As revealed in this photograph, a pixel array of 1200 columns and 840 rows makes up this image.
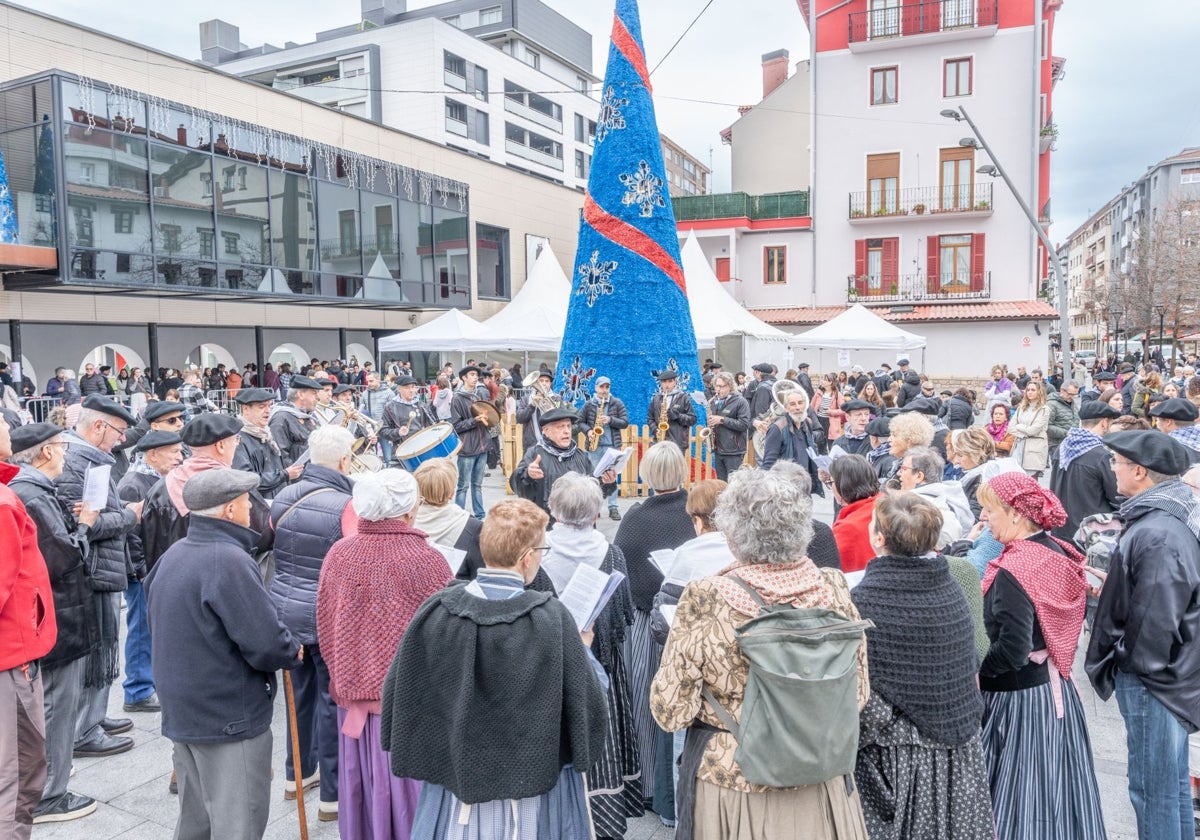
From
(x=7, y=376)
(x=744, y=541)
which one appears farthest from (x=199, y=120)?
(x=744, y=541)

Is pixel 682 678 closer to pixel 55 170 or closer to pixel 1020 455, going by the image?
pixel 1020 455

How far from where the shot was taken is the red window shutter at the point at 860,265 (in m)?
30.0

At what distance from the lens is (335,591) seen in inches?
125

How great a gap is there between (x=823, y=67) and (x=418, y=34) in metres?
18.8

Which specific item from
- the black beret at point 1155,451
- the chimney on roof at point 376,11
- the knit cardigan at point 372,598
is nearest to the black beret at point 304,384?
the knit cardigan at point 372,598

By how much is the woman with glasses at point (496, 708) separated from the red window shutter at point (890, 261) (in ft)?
97.0

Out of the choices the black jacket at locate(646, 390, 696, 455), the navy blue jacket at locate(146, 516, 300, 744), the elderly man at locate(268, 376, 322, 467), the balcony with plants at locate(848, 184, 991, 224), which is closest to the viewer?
the navy blue jacket at locate(146, 516, 300, 744)

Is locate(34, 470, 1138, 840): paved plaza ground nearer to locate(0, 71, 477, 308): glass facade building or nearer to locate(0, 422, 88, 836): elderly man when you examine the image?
locate(0, 422, 88, 836): elderly man

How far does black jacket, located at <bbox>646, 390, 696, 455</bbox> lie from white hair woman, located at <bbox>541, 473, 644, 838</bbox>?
6.35m

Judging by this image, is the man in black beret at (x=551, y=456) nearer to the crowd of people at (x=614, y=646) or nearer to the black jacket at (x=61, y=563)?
the crowd of people at (x=614, y=646)

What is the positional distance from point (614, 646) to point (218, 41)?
173 ft

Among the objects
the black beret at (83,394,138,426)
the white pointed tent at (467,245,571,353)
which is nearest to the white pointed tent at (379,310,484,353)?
the white pointed tent at (467,245,571,353)

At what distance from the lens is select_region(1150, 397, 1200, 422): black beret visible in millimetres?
5277

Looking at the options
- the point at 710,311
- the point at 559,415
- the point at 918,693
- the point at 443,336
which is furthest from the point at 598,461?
the point at 710,311
